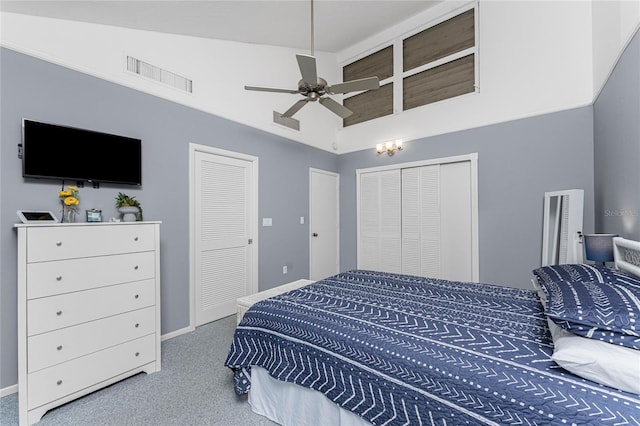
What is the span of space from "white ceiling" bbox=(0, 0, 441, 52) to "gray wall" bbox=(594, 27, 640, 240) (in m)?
2.74

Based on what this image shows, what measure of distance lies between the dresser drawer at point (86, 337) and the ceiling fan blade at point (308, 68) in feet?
7.58

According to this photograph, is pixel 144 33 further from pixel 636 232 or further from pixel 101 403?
pixel 636 232

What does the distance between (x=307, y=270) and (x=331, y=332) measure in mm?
3109

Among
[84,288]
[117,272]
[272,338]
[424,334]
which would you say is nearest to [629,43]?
[424,334]

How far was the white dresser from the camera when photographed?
1673 mm

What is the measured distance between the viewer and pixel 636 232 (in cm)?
183

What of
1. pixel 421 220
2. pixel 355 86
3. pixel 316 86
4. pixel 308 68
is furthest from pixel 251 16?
pixel 421 220

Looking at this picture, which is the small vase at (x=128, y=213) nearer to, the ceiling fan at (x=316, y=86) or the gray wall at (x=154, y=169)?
the gray wall at (x=154, y=169)

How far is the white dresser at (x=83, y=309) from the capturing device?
167cm

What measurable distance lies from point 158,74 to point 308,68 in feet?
5.81

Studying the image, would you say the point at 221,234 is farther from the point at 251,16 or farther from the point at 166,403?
the point at 251,16

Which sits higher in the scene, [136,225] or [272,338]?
[136,225]

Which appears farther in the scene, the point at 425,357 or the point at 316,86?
the point at 316,86

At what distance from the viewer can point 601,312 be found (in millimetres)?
993
